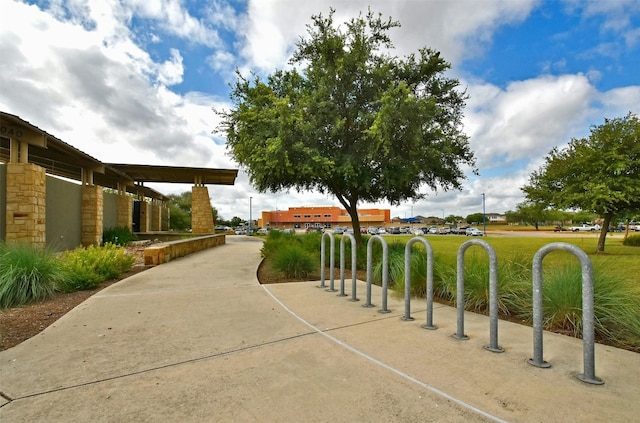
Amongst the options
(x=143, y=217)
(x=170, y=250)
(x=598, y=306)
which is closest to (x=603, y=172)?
(x=598, y=306)

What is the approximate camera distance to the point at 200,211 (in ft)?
83.1

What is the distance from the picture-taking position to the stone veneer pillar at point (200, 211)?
2527 cm

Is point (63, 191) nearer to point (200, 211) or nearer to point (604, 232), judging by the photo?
point (200, 211)

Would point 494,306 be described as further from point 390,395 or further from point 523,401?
point 390,395

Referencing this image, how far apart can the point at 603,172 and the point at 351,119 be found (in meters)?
15.1

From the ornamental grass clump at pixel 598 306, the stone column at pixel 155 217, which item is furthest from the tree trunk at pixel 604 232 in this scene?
the stone column at pixel 155 217

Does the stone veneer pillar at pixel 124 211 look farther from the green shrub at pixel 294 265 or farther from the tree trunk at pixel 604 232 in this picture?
the tree trunk at pixel 604 232

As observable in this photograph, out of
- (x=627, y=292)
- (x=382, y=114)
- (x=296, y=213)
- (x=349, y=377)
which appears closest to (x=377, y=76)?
(x=382, y=114)

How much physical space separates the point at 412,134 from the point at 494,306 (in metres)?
7.07

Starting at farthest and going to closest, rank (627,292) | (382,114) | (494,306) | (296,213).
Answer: (296,213)
(382,114)
(627,292)
(494,306)

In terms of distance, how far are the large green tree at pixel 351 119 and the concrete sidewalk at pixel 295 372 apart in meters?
5.86

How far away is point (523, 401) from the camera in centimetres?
253

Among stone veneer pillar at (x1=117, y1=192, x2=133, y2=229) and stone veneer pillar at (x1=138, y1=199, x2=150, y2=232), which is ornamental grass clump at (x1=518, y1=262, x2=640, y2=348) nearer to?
stone veneer pillar at (x1=117, y1=192, x2=133, y2=229)

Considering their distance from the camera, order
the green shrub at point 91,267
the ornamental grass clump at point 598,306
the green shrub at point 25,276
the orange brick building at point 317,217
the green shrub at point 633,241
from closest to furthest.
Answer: the ornamental grass clump at point 598,306 < the green shrub at point 25,276 < the green shrub at point 91,267 < the green shrub at point 633,241 < the orange brick building at point 317,217
